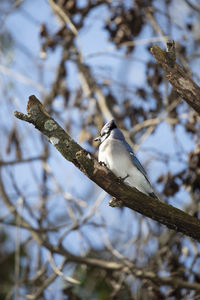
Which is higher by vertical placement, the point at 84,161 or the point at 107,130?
the point at 107,130

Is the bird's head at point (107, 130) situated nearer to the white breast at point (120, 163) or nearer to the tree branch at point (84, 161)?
the white breast at point (120, 163)

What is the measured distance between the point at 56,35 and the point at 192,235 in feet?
10.8

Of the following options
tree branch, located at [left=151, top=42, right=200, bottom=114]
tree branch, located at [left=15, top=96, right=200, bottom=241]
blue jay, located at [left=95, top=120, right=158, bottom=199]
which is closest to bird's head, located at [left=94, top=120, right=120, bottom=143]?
blue jay, located at [left=95, top=120, right=158, bottom=199]

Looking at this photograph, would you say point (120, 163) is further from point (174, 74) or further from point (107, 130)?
point (174, 74)

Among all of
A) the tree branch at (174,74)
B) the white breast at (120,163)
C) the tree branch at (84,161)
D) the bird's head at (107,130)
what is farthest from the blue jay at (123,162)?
the tree branch at (174,74)

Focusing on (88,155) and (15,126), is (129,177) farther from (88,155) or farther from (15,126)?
(15,126)

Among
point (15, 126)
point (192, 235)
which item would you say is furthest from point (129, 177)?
point (15, 126)

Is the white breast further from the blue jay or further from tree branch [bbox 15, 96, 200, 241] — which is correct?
tree branch [bbox 15, 96, 200, 241]

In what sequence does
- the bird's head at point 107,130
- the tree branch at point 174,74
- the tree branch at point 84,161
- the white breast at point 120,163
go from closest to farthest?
the tree branch at point 84,161
the tree branch at point 174,74
the white breast at point 120,163
the bird's head at point 107,130

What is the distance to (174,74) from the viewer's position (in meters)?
2.90

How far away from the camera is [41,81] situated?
588cm

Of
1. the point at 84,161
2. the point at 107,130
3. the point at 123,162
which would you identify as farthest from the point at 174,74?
the point at 107,130

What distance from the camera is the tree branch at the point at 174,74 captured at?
2.90 m

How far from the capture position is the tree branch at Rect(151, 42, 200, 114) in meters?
2.90
